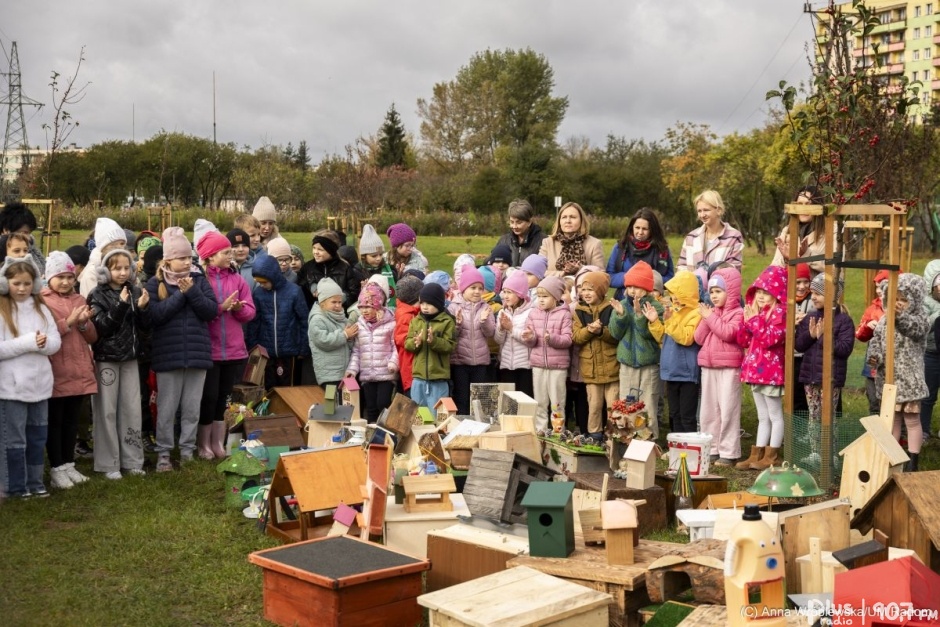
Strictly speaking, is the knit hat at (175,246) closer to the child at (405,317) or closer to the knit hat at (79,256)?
the knit hat at (79,256)

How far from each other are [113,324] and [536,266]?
425cm

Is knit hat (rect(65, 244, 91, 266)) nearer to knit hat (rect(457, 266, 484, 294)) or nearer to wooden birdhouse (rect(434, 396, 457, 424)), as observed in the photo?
knit hat (rect(457, 266, 484, 294))

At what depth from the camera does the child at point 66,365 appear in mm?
8406

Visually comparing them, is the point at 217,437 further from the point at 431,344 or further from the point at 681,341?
the point at 681,341

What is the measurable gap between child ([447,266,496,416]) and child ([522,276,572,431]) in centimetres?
45

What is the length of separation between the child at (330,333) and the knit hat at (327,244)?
73 centimetres

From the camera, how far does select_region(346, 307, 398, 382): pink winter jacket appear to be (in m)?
10.1

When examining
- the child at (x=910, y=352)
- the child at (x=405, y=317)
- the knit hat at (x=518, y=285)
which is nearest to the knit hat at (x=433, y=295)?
the child at (x=405, y=317)

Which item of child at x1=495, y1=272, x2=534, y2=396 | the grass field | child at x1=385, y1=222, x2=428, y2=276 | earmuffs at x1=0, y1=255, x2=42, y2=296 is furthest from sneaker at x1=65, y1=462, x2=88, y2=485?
child at x1=385, y1=222, x2=428, y2=276

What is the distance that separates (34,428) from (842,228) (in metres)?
6.54

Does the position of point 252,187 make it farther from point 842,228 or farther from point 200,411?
point 842,228

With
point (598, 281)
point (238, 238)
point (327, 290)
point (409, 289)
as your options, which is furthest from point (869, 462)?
point (238, 238)

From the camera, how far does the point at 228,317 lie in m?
9.62

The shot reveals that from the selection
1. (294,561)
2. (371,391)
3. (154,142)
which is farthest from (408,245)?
(154,142)
